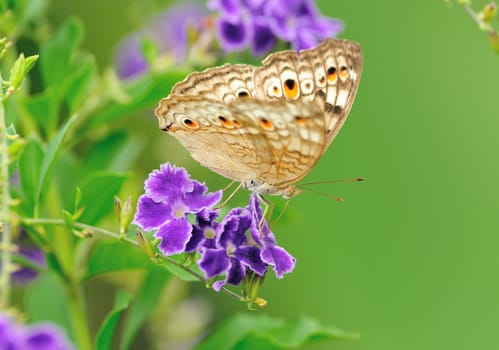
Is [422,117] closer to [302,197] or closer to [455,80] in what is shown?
[455,80]

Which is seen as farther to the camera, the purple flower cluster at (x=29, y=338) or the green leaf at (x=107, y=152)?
the green leaf at (x=107, y=152)

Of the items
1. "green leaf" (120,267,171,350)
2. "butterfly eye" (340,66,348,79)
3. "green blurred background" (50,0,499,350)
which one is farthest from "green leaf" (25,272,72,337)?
"green blurred background" (50,0,499,350)

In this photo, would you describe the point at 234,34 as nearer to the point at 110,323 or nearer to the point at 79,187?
the point at 79,187

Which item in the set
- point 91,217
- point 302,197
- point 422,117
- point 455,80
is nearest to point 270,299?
point 302,197

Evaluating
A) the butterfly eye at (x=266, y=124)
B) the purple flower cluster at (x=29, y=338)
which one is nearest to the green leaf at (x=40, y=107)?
the butterfly eye at (x=266, y=124)

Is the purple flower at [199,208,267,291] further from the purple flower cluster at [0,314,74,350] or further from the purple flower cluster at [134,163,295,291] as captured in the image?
the purple flower cluster at [0,314,74,350]

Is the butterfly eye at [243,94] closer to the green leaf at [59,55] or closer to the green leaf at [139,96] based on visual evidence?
the green leaf at [139,96]

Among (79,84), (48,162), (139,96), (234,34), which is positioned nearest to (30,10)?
(79,84)
